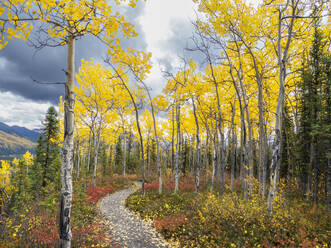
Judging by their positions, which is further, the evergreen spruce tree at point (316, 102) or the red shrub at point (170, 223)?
the evergreen spruce tree at point (316, 102)

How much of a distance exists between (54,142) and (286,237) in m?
21.7

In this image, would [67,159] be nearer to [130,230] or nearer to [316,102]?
[130,230]

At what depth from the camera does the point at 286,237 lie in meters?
5.01

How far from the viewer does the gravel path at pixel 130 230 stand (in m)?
5.91

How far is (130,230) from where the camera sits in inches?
274

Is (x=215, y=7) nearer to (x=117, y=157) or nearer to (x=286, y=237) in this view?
(x=286, y=237)

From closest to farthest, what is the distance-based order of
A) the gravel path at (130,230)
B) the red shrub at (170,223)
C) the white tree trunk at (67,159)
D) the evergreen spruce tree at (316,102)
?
the white tree trunk at (67,159), the gravel path at (130,230), the red shrub at (170,223), the evergreen spruce tree at (316,102)

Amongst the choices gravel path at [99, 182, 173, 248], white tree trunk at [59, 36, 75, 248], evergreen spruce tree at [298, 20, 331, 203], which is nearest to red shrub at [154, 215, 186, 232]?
gravel path at [99, 182, 173, 248]

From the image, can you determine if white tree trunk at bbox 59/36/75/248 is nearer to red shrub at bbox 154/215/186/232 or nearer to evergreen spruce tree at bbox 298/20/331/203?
red shrub at bbox 154/215/186/232

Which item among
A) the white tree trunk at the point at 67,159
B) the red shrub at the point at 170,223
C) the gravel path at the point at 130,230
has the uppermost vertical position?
the white tree trunk at the point at 67,159

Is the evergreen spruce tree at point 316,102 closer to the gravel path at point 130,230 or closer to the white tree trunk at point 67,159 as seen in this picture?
the gravel path at point 130,230

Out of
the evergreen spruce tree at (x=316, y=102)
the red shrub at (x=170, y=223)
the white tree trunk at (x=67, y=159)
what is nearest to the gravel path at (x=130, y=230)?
the red shrub at (x=170, y=223)

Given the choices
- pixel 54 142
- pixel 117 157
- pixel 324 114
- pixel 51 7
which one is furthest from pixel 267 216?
pixel 117 157

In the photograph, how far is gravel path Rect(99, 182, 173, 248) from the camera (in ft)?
19.4
